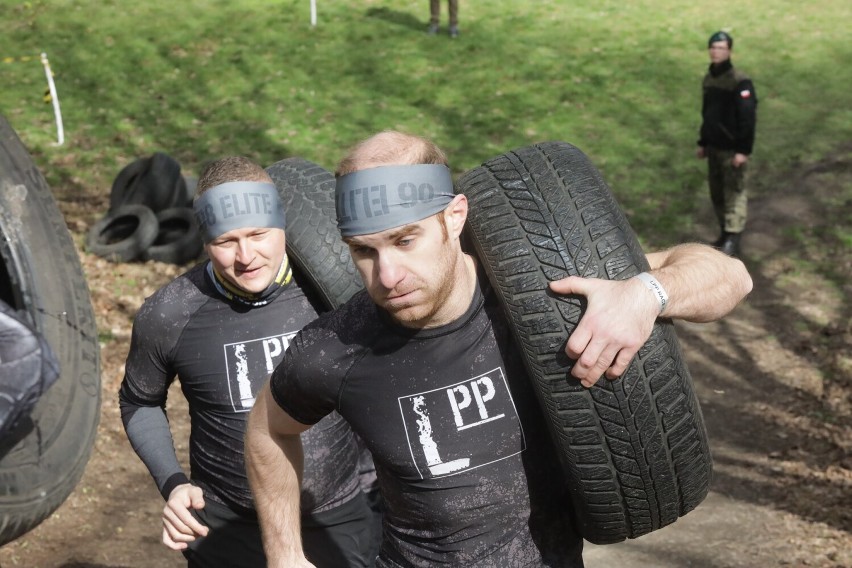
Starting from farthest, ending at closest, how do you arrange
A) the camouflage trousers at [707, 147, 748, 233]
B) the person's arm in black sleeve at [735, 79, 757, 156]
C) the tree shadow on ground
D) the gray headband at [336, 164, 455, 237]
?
the tree shadow on ground → the camouflage trousers at [707, 147, 748, 233] → the person's arm in black sleeve at [735, 79, 757, 156] → the gray headband at [336, 164, 455, 237]

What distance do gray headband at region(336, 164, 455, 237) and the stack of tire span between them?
663 centimetres

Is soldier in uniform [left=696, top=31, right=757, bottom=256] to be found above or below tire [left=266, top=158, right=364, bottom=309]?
below

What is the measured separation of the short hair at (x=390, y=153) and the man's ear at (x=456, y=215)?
0.45 feet

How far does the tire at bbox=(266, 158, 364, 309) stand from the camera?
3580 mm

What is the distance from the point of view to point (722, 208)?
9445mm

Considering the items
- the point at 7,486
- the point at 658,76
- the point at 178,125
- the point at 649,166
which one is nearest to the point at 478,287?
the point at 7,486

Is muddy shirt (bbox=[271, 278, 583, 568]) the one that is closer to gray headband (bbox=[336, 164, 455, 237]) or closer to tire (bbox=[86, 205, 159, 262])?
gray headband (bbox=[336, 164, 455, 237])

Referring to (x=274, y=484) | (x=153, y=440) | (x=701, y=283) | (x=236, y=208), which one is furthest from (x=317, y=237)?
(x=701, y=283)

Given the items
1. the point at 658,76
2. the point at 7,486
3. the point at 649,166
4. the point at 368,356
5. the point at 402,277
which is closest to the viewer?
the point at 402,277

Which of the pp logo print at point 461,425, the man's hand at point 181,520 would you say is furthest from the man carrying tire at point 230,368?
the pp logo print at point 461,425

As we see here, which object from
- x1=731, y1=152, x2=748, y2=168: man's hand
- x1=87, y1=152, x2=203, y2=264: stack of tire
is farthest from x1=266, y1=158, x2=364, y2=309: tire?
x1=731, y1=152, x2=748, y2=168: man's hand

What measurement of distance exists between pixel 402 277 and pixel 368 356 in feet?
1.09

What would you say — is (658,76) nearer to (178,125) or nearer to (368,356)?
(178,125)

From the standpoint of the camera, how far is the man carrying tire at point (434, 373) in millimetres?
2479
